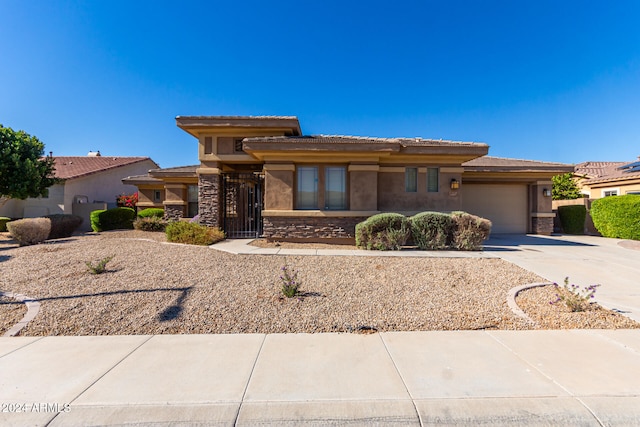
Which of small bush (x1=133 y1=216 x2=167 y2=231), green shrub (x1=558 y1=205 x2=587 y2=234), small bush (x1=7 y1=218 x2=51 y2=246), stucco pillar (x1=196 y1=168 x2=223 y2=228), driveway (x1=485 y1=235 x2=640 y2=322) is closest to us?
driveway (x1=485 y1=235 x2=640 y2=322)

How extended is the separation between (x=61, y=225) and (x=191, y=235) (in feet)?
24.7

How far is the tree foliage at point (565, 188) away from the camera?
62.3 feet

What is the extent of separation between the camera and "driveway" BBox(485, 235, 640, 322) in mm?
5600

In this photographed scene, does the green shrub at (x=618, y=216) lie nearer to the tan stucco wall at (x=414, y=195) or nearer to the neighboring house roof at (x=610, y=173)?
the neighboring house roof at (x=610, y=173)

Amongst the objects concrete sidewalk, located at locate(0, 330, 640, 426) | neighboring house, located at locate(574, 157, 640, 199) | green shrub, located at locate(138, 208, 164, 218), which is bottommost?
concrete sidewalk, located at locate(0, 330, 640, 426)

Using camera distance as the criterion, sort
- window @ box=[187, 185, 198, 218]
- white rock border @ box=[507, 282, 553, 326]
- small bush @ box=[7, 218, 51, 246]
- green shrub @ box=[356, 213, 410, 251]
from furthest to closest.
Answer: window @ box=[187, 185, 198, 218], small bush @ box=[7, 218, 51, 246], green shrub @ box=[356, 213, 410, 251], white rock border @ box=[507, 282, 553, 326]

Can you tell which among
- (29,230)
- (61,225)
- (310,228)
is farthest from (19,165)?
(310,228)

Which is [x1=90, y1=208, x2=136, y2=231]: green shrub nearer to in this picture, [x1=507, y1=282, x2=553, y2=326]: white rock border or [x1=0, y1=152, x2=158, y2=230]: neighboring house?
[x1=0, y1=152, x2=158, y2=230]: neighboring house

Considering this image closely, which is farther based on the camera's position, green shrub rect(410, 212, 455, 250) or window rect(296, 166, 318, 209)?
window rect(296, 166, 318, 209)

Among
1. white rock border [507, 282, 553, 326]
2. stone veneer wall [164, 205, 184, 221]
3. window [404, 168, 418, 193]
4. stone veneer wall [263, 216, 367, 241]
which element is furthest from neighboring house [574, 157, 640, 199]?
stone veneer wall [164, 205, 184, 221]

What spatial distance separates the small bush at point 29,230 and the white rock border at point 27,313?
7172 mm

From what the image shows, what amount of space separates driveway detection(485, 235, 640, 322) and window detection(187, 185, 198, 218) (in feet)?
48.1

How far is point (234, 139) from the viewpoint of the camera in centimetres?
1320

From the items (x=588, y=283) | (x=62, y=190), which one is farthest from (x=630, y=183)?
(x=62, y=190)
